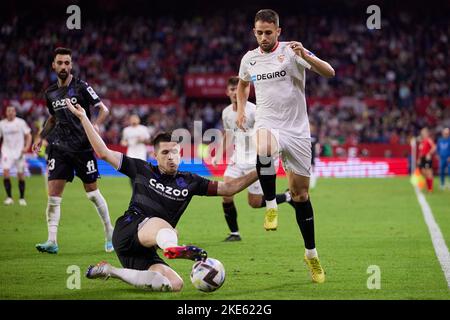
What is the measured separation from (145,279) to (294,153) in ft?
7.21

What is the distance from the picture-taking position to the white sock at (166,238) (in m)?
7.61

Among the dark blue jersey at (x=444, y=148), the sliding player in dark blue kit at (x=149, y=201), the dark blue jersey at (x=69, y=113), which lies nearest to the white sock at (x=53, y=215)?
the dark blue jersey at (x=69, y=113)

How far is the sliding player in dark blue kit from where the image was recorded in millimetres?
8172

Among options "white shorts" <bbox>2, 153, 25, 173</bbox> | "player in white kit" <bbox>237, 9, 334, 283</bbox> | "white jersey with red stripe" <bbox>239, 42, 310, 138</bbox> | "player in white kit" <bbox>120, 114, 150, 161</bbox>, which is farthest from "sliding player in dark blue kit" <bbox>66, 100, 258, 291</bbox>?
"player in white kit" <bbox>120, 114, 150, 161</bbox>

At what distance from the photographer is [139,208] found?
8.45 metres

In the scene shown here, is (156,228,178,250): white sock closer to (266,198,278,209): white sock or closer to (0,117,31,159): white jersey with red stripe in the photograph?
(266,198,278,209): white sock

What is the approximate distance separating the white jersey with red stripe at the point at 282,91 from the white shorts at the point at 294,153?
61 millimetres

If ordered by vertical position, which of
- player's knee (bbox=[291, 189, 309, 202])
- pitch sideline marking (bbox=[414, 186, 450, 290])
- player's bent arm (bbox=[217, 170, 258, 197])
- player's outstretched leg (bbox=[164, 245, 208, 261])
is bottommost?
pitch sideline marking (bbox=[414, 186, 450, 290])

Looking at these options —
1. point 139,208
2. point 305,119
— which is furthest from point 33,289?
point 305,119

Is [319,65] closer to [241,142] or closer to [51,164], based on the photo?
[51,164]

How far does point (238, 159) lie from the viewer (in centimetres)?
1338

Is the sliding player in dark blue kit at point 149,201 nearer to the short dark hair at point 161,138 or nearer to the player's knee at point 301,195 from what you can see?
the short dark hair at point 161,138

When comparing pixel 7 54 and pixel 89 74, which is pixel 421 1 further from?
pixel 7 54

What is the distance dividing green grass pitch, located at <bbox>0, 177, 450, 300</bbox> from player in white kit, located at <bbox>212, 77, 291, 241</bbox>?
47cm
